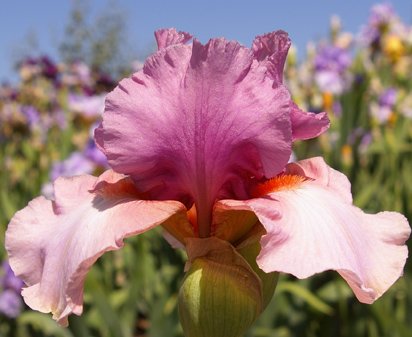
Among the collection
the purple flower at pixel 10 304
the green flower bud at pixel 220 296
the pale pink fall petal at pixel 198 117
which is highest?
the pale pink fall petal at pixel 198 117

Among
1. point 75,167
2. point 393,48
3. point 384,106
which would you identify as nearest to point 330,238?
point 75,167

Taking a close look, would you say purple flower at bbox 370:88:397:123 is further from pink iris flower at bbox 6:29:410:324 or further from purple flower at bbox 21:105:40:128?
pink iris flower at bbox 6:29:410:324

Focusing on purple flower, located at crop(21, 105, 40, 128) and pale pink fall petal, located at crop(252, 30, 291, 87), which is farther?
purple flower, located at crop(21, 105, 40, 128)

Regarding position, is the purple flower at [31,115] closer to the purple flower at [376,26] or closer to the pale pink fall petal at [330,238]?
the purple flower at [376,26]

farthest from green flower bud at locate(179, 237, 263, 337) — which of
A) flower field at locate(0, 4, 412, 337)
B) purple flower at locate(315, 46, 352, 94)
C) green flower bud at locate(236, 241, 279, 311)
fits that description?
purple flower at locate(315, 46, 352, 94)

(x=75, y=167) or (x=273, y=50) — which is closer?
(x=273, y=50)

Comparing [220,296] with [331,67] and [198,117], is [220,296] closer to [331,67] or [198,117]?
[198,117]

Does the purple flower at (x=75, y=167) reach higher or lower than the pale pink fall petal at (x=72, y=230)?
lower

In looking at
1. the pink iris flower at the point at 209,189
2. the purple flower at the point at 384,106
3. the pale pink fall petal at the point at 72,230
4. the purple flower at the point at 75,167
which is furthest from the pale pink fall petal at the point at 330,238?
the purple flower at the point at 384,106
